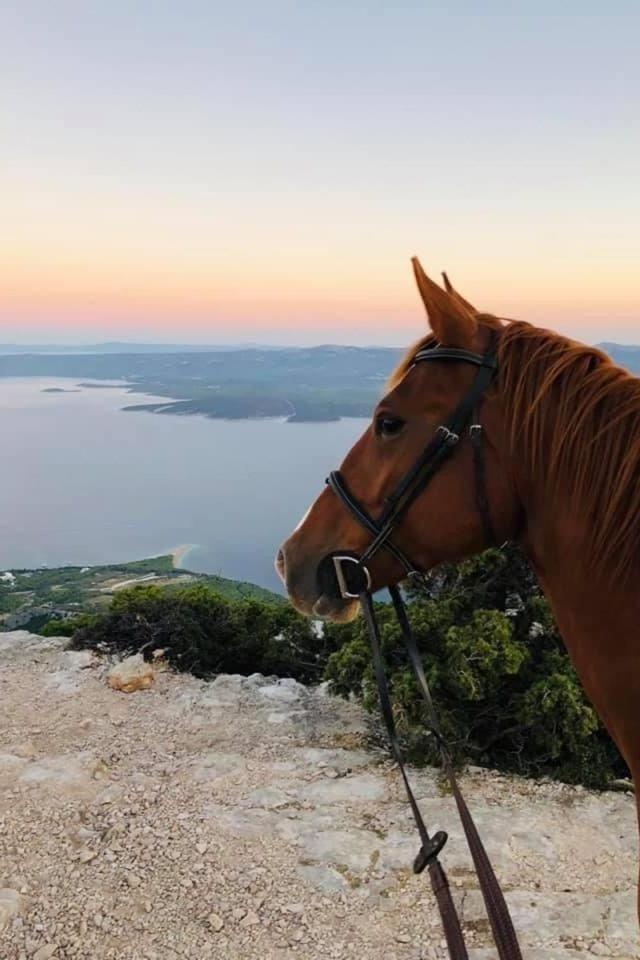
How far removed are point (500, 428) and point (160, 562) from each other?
37657 millimetres

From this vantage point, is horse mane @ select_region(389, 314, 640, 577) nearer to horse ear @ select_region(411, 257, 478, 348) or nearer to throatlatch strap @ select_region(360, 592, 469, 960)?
horse ear @ select_region(411, 257, 478, 348)

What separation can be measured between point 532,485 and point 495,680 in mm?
3243

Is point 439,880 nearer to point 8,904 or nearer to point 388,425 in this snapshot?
point 388,425

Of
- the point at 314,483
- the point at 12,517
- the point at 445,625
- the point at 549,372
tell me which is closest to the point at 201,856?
the point at 445,625

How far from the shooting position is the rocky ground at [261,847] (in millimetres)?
2799

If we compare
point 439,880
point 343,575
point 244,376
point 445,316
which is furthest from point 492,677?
point 244,376

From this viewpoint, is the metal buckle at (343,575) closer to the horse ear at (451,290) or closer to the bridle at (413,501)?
the bridle at (413,501)

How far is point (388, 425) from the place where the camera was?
5.03 feet

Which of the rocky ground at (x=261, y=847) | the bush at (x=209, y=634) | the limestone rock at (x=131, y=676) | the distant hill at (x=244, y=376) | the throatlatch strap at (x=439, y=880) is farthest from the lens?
the distant hill at (x=244, y=376)

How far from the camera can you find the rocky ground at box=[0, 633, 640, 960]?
9.18 ft

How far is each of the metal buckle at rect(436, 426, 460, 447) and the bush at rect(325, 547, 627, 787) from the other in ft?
10.1

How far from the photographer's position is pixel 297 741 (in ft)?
15.2

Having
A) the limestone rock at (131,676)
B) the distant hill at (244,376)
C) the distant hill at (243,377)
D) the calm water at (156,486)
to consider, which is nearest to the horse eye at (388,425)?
the limestone rock at (131,676)

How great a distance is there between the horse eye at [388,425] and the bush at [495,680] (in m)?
3.03
